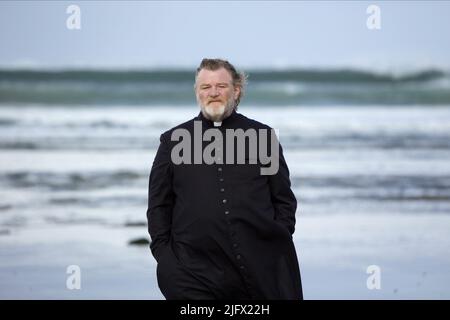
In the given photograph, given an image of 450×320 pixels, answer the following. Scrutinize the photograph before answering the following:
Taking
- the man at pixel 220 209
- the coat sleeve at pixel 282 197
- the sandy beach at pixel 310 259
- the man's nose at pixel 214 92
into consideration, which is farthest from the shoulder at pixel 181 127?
the sandy beach at pixel 310 259

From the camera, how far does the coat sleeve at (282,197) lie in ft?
16.1

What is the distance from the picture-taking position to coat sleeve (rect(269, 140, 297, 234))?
4.91 m

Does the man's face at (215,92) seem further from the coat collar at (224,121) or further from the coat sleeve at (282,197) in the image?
the coat sleeve at (282,197)

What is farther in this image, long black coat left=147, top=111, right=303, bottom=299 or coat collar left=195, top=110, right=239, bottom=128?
coat collar left=195, top=110, right=239, bottom=128

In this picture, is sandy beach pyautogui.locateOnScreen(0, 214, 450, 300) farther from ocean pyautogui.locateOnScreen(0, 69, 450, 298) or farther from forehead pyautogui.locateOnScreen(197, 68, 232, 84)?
forehead pyautogui.locateOnScreen(197, 68, 232, 84)

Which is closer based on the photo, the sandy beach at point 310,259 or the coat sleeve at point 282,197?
the coat sleeve at point 282,197

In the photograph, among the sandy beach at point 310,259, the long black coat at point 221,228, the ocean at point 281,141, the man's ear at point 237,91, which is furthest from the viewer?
the ocean at point 281,141

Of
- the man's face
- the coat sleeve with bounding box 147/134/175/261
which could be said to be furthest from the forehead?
the coat sleeve with bounding box 147/134/175/261

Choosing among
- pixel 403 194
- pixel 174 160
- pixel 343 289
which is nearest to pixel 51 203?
pixel 403 194

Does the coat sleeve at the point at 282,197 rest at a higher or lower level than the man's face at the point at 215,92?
lower

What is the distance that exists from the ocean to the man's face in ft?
10.2

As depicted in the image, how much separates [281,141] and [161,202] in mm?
11249
